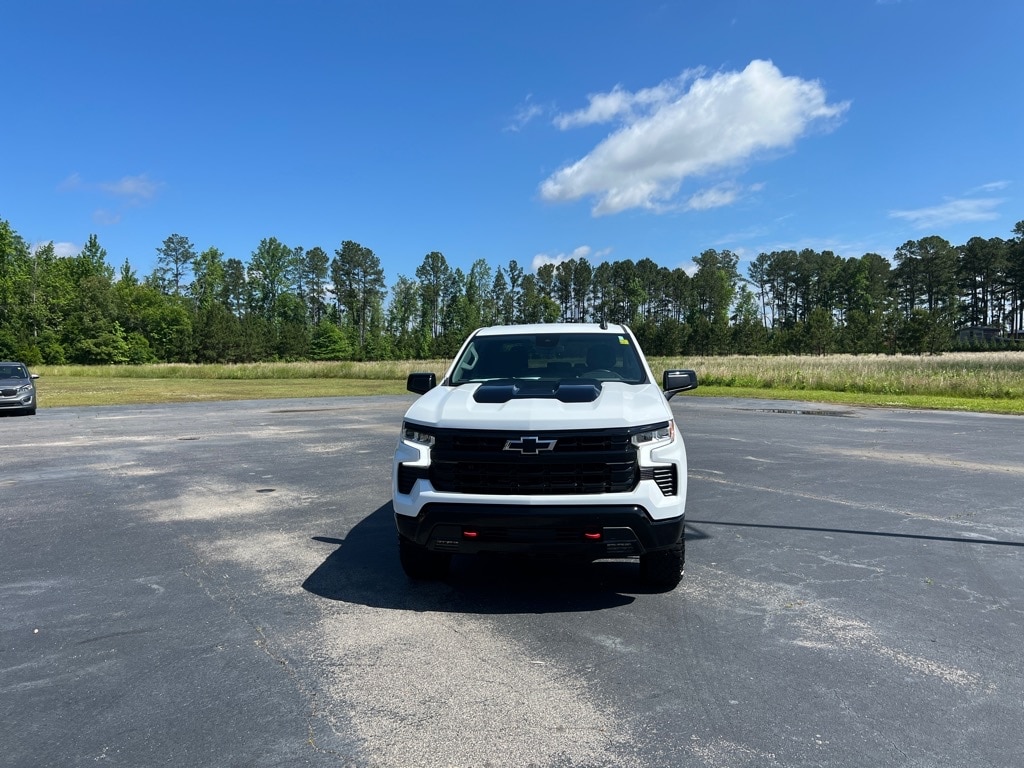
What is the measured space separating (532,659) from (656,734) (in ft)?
3.04

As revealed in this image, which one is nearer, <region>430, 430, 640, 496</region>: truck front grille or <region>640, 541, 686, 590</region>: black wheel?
<region>430, 430, 640, 496</region>: truck front grille

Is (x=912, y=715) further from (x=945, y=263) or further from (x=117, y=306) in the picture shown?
(x=945, y=263)

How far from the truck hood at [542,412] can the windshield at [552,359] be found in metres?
0.80

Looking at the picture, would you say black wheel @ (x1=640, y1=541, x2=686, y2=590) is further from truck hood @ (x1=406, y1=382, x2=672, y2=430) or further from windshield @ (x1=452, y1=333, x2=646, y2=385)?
windshield @ (x1=452, y1=333, x2=646, y2=385)

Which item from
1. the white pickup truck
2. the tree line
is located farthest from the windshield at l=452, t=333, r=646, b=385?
the tree line

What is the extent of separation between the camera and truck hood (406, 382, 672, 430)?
4.24 meters

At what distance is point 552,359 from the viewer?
19.9 feet

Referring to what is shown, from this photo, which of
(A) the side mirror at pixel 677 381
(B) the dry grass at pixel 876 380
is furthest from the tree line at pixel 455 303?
(A) the side mirror at pixel 677 381

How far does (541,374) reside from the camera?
19.3 ft

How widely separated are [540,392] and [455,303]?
363 feet

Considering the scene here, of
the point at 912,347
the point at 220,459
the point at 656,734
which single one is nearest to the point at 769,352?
the point at 912,347

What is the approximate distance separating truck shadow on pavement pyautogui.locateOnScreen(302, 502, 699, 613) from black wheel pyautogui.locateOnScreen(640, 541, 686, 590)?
0.10 metres

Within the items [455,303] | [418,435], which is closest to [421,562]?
[418,435]

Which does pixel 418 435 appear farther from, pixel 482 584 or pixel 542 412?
pixel 482 584
